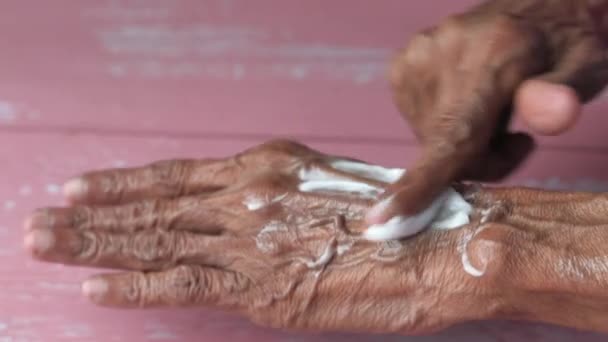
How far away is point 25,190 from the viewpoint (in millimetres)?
1089

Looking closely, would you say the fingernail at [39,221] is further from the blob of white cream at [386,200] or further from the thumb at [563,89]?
the thumb at [563,89]

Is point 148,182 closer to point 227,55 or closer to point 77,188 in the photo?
point 77,188

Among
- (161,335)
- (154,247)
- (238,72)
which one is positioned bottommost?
(161,335)

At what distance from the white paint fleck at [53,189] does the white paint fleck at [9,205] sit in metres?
0.05

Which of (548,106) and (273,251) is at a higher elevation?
(548,106)

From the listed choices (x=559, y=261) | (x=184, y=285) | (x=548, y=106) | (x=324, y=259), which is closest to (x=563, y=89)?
(x=548, y=106)

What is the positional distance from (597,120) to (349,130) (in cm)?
37

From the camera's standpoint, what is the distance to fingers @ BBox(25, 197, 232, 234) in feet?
2.88

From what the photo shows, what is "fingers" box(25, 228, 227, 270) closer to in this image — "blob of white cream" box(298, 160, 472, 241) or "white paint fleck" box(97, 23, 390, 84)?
"blob of white cream" box(298, 160, 472, 241)

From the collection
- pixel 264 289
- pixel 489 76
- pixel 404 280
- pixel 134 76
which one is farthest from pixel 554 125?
pixel 134 76

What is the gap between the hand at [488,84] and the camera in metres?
0.83

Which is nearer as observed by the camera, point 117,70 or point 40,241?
point 40,241

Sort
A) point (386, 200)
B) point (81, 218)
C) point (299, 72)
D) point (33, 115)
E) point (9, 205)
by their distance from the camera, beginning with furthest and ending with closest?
point (299, 72) < point (33, 115) < point (9, 205) < point (81, 218) < point (386, 200)

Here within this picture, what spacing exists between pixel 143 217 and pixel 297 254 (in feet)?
0.57
